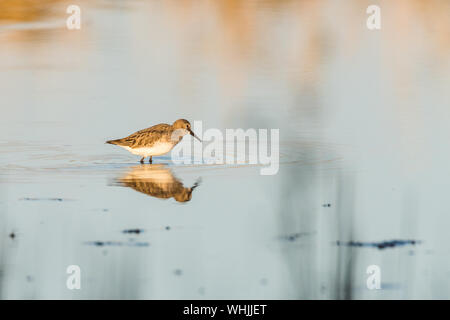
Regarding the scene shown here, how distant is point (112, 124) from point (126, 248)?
581 centimetres

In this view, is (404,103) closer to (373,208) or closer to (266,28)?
(373,208)

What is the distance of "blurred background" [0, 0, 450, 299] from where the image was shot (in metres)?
7.29

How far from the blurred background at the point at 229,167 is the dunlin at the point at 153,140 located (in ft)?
0.63

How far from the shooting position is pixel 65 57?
61.3ft

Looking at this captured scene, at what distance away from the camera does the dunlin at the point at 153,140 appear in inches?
452

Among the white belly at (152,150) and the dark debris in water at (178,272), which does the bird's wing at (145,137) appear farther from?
the dark debris in water at (178,272)

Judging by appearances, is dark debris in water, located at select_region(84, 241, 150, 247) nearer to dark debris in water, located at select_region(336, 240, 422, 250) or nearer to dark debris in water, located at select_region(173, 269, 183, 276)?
dark debris in water, located at select_region(173, 269, 183, 276)

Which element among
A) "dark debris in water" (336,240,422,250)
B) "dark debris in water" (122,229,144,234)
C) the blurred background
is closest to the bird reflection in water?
the blurred background

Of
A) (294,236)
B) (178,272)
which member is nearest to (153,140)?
(294,236)

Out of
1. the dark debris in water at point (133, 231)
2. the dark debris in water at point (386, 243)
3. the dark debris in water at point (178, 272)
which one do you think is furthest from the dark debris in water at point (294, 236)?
the dark debris in water at point (133, 231)

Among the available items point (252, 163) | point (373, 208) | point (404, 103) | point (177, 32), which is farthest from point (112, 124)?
point (177, 32)

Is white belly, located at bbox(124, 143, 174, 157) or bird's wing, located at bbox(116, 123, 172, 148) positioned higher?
bird's wing, located at bbox(116, 123, 172, 148)

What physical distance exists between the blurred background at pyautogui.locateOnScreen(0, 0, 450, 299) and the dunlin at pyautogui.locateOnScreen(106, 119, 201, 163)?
19 cm

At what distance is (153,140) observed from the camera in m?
11.5
